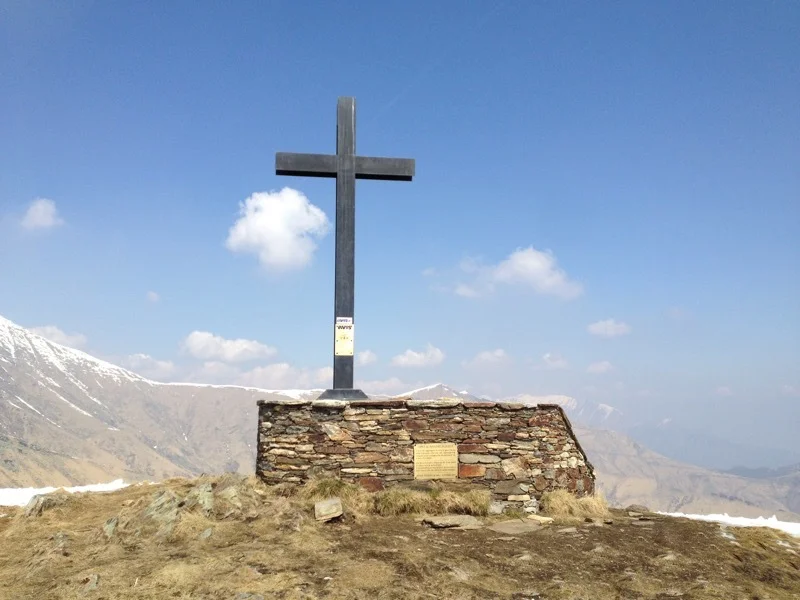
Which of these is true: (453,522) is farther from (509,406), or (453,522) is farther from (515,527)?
(509,406)

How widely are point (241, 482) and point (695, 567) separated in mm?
7196

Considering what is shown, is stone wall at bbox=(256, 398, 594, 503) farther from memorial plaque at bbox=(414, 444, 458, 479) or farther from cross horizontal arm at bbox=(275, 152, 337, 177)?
cross horizontal arm at bbox=(275, 152, 337, 177)

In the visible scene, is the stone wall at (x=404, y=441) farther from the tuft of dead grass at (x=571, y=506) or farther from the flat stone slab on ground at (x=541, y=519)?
the flat stone slab on ground at (x=541, y=519)

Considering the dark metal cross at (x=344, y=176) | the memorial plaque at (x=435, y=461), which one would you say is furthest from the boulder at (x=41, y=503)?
the memorial plaque at (x=435, y=461)

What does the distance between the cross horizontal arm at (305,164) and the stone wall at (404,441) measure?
17.0ft

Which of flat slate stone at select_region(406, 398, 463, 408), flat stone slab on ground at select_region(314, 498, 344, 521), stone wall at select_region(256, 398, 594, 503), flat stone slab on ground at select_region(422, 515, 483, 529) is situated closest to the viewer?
flat stone slab on ground at select_region(314, 498, 344, 521)

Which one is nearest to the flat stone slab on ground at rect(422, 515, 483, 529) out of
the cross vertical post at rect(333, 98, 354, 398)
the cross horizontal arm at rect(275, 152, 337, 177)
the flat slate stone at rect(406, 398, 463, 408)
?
the flat slate stone at rect(406, 398, 463, 408)

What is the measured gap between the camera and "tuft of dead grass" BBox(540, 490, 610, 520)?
10.1 metres

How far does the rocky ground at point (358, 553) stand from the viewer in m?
6.04

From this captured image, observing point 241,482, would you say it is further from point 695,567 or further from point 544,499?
point 695,567

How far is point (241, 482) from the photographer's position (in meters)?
9.83

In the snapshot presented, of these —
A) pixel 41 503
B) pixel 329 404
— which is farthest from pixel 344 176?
pixel 41 503

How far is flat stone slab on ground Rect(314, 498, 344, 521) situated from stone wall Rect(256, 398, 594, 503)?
4.59 ft

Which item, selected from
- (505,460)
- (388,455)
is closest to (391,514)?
(388,455)
